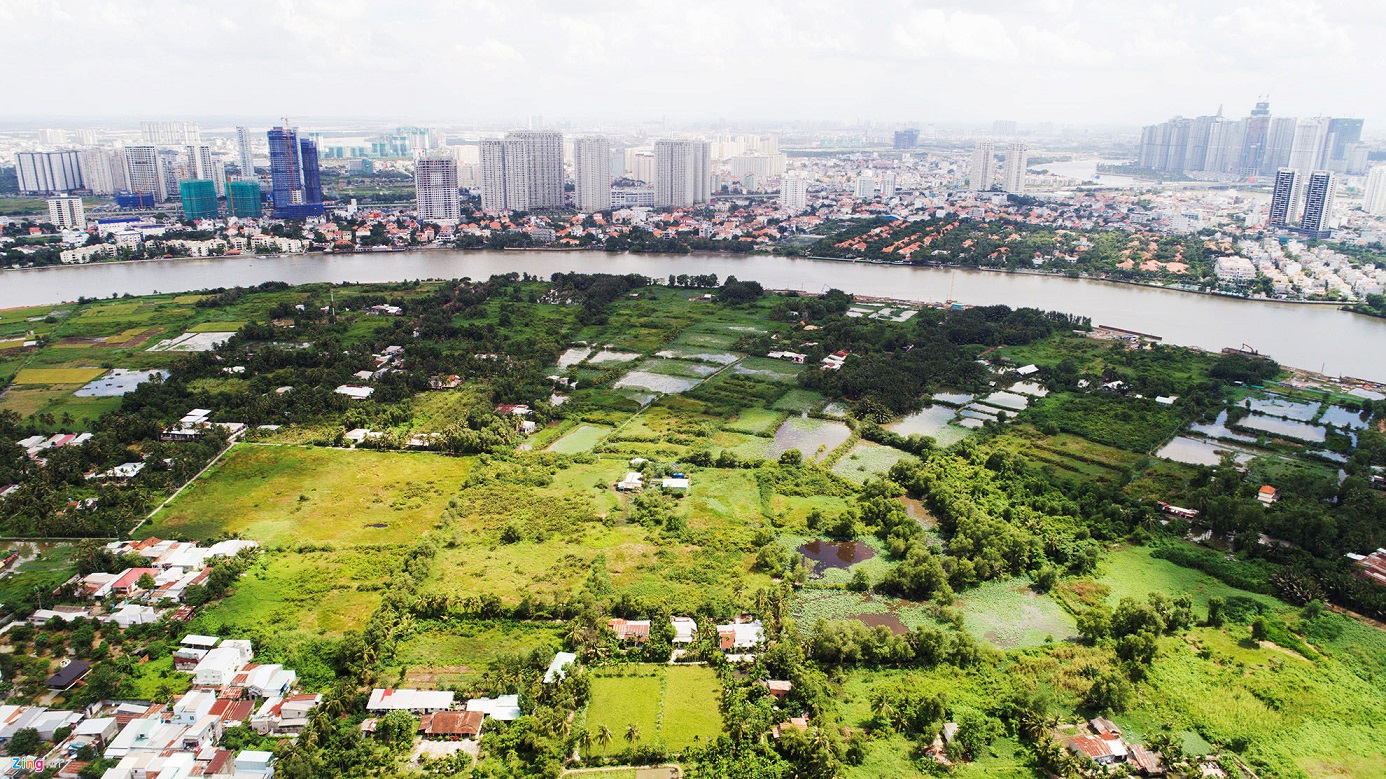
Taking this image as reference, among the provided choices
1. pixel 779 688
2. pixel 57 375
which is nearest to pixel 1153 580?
pixel 779 688

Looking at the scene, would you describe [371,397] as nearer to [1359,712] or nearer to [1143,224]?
[1359,712]

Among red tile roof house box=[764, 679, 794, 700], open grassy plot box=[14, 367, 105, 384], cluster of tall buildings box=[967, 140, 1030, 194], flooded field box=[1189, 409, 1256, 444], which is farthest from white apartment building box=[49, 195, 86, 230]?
cluster of tall buildings box=[967, 140, 1030, 194]

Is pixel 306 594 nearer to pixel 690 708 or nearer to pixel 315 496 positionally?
pixel 315 496

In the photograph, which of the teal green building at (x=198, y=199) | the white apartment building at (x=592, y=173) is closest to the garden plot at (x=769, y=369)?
the white apartment building at (x=592, y=173)

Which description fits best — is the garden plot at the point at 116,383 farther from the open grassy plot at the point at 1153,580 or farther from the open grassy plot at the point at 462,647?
the open grassy plot at the point at 1153,580

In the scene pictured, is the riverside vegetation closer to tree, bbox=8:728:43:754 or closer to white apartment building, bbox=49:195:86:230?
tree, bbox=8:728:43:754

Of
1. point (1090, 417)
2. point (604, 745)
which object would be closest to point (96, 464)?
point (604, 745)
